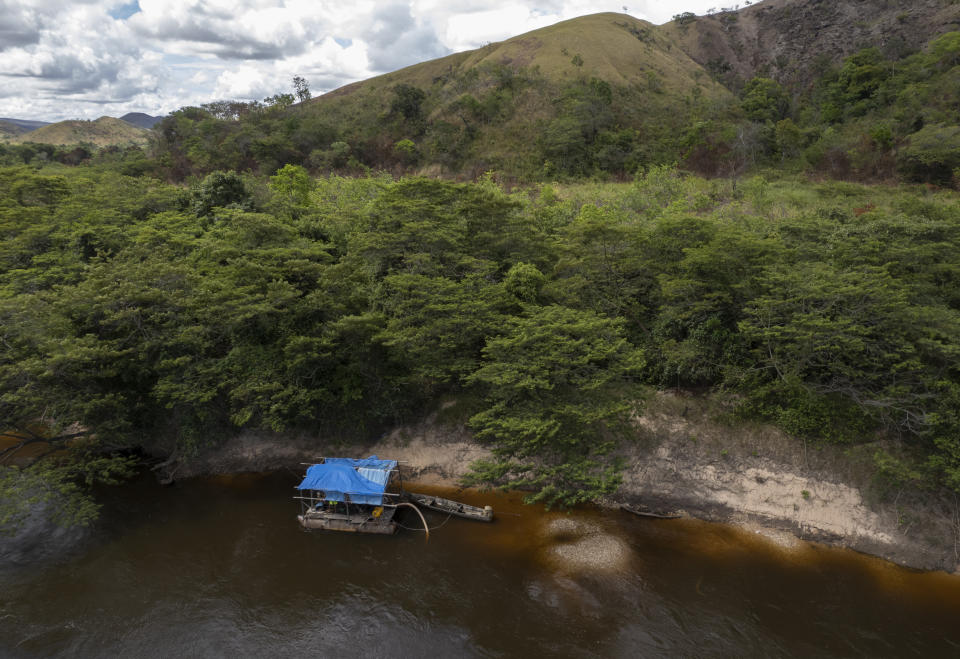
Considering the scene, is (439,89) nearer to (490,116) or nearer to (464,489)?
(490,116)

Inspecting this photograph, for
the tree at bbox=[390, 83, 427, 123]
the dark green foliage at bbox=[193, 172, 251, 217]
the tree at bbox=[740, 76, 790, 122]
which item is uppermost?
the tree at bbox=[390, 83, 427, 123]

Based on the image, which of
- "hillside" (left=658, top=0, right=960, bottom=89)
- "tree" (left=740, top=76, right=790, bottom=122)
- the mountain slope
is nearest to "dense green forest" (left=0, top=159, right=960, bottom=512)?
the mountain slope

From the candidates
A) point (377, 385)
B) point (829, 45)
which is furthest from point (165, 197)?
point (829, 45)

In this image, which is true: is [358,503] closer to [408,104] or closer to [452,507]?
[452,507]

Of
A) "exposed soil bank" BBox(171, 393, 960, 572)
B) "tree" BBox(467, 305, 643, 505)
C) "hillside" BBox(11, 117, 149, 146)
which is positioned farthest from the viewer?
"hillside" BBox(11, 117, 149, 146)

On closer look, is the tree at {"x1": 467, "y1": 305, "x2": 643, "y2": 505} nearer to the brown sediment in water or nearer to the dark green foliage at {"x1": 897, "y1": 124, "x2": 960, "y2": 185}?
the brown sediment in water
